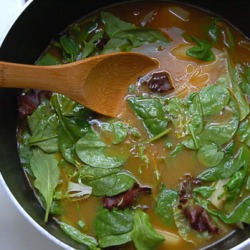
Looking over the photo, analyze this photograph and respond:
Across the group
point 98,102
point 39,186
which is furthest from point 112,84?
point 39,186

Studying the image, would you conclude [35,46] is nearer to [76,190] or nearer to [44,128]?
[44,128]

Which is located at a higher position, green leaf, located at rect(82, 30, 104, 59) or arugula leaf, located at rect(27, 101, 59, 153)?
green leaf, located at rect(82, 30, 104, 59)

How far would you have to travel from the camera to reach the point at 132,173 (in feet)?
4.92

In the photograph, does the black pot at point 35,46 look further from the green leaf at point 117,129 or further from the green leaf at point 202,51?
the green leaf at point 117,129

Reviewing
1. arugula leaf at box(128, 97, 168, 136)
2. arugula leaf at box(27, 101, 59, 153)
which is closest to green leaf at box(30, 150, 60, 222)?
arugula leaf at box(27, 101, 59, 153)

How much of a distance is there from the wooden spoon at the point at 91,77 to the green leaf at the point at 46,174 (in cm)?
17

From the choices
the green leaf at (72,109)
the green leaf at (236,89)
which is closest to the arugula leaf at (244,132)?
the green leaf at (236,89)

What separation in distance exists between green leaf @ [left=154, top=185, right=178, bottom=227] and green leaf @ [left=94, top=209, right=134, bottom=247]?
0.07m

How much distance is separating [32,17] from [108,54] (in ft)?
0.68

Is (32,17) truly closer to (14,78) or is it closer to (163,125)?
(14,78)

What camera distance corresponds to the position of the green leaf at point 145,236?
1.41 m

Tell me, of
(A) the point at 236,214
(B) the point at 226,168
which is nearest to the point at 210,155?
(B) the point at 226,168

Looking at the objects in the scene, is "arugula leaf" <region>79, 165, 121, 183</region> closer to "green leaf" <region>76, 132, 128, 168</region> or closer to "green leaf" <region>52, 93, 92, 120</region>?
"green leaf" <region>76, 132, 128, 168</region>

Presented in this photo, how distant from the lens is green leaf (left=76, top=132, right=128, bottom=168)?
1.49 meters
